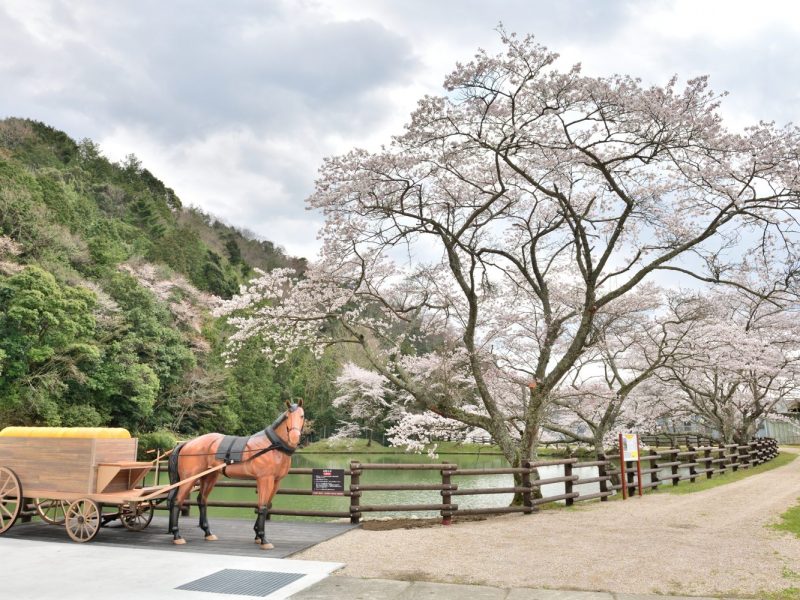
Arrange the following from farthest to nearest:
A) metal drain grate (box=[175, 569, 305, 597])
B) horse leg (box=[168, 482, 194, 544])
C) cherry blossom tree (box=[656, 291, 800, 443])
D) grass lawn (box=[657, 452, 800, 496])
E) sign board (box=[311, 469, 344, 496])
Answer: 1. cherry blossom tree (box=[656, 291, 800, 443])
2. grass lawn (box=[657, 452, 800, 496])
3. sign board (box=[311, 469, 344, 496])
4. horse leg (box=[168, 482, 194, 544])
5. metal drain grate (box=[175, 569, 305, 597])

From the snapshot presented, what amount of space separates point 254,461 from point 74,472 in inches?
88.0

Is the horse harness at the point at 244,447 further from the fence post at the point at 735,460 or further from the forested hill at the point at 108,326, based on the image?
the forested hill at the point at 108,326

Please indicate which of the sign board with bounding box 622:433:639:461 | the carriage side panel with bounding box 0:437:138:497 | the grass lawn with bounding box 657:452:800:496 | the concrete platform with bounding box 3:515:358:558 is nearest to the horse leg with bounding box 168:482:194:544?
the concrete platform with bounding box 3:515:358:558

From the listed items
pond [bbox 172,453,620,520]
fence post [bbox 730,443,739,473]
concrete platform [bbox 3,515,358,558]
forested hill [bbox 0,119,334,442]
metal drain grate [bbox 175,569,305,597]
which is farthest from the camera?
forested hill [bbox 0,119,334,442]

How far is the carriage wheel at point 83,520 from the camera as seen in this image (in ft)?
23.4

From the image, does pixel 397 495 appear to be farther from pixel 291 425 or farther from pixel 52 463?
pixel 52 463

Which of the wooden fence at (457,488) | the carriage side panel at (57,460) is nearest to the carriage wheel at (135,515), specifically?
the carriage side panel at (57,460)

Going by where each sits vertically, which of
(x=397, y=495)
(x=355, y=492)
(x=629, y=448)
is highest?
(x=629, y=448)

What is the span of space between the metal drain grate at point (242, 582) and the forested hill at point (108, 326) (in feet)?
64.6

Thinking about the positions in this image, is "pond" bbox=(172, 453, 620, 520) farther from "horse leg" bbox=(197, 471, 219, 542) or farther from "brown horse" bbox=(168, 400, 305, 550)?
"brown horse" bbox=(168, 400, 305, 550)

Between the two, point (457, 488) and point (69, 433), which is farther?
point (457, 488)

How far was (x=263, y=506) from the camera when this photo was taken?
714 centimetres

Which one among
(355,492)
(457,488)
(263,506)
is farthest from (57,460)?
(457,488)

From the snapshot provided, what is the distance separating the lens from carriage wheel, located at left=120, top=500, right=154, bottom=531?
8.02m
